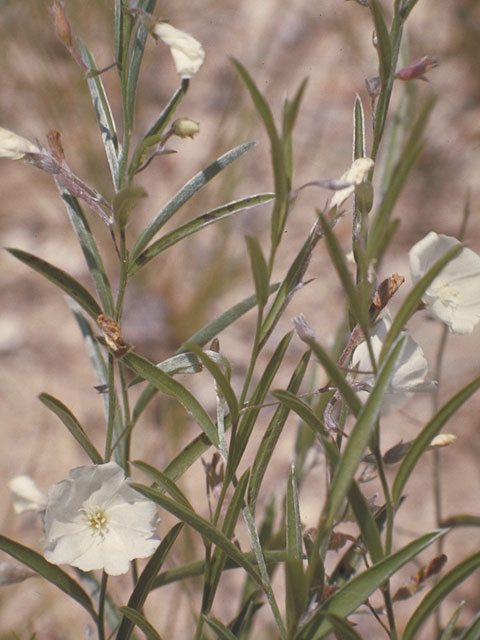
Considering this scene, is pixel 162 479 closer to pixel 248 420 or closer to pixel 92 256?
pixel 248 420

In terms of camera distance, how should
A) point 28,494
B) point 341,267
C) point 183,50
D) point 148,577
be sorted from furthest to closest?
1. point 28,494
2. point 148,577
3. point 183,50
4. point 341,267

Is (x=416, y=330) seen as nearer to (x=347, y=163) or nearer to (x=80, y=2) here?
(x=347, y=163)

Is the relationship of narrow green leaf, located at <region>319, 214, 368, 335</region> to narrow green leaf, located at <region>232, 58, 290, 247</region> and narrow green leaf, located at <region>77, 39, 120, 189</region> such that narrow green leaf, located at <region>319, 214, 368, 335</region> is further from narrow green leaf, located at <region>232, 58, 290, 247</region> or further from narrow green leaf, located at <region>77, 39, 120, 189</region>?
narrow green leaf, located at <region>77, 39, 120, 189</region>

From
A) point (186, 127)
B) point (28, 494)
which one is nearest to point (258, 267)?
point (186, 127)

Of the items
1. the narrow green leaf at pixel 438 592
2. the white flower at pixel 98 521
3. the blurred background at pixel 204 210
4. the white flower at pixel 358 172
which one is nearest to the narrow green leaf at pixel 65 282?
the white flower at pixel 98 521

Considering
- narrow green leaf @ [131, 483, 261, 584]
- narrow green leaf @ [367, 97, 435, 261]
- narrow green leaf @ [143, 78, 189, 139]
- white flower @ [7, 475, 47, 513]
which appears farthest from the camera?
white flower @ [7, 475, 47, 513]

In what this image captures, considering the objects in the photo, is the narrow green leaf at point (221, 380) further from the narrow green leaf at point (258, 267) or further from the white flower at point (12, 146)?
the white flower at point (12, 146)

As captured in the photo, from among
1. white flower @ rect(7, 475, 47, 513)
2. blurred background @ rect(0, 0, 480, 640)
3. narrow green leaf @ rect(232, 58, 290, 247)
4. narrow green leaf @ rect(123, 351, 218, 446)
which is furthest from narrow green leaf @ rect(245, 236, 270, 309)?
blurred background @ rect(0, 0, 480, 640)
